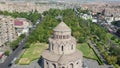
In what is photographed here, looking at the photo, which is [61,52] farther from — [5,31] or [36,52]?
[5,31]

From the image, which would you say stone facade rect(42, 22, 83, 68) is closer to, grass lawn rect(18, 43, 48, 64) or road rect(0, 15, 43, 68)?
grass lawn rect(18, 43, 48, 64)

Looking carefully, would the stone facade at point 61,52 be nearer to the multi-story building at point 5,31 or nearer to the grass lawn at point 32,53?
the grass lawn at point 32,53

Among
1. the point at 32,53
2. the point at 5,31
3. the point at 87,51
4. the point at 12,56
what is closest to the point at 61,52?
the point at 32,53

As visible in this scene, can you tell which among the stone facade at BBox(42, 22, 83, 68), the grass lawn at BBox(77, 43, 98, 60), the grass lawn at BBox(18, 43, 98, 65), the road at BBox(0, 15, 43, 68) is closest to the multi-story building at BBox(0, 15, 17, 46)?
the road at BBox(0, 15, 43, 68)

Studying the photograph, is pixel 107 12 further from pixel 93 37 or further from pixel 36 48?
pixel 36 48

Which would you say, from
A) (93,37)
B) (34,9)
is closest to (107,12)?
(34,9)

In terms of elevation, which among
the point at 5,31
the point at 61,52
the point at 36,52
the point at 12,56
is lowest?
the point at 12,56

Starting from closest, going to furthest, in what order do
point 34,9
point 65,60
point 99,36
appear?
point 65,60, point 99,36, point 34,9
